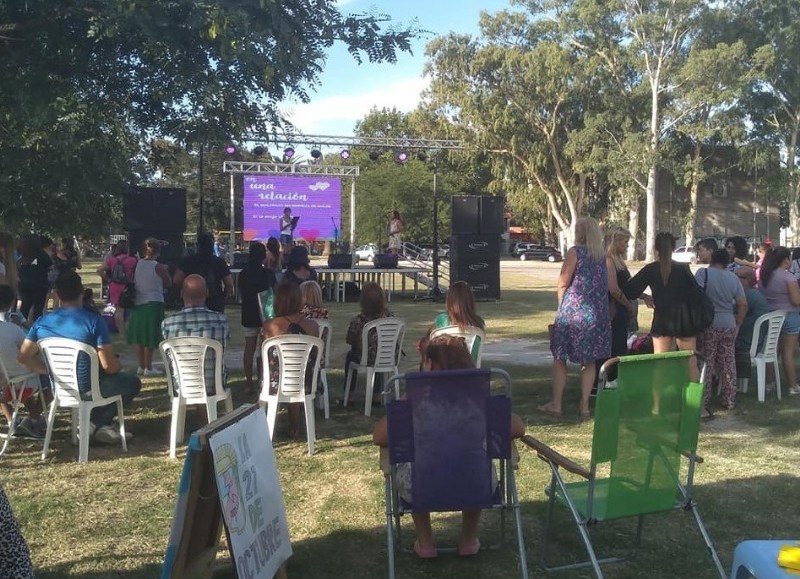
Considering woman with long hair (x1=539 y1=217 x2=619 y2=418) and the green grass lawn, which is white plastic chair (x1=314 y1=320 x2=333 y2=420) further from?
woman with long hair (x1=539 y1=217 x2=619 y2=418)

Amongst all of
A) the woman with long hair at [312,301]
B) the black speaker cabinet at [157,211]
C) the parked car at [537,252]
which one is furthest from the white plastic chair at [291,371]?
the parked car at [537,252]

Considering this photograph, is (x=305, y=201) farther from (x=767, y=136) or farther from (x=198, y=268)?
(x=767, y=136)

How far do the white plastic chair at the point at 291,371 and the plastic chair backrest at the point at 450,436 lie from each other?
2.33m

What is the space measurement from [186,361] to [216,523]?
2501 mm

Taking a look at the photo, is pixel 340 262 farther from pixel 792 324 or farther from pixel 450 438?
pixel 450 438

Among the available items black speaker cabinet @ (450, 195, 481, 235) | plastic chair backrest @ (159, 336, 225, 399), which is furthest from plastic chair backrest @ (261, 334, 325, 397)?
black speaker cabinet @ (450, 195, 481, 235)

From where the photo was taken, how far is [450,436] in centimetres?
323

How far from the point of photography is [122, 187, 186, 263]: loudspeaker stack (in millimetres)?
16875

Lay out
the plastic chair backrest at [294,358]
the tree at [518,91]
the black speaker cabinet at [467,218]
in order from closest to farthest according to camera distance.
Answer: the plastic chair backrest at [294,358], the black speaker cabinet at [467,218], the tree at [518,91]

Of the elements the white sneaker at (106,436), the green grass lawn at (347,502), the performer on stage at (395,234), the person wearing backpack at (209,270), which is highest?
the performer on stage at (395,234)

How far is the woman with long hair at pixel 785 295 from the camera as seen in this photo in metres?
7.46

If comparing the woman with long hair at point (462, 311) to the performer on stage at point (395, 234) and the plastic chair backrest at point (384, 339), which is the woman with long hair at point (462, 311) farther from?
the performer on stage at point (395, 234)

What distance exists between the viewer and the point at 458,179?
2060 inches

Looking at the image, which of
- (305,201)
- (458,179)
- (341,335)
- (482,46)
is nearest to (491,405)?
(341,335)
